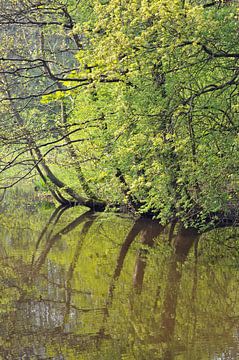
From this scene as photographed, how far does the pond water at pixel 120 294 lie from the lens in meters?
6.59

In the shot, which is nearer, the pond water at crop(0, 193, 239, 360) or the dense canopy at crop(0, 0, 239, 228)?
the pond water at crop(0, 193, 239, 360)

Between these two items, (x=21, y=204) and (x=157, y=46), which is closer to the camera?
(x=157, y=46)

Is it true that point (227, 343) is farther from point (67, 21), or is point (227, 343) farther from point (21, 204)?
point (21, 204)

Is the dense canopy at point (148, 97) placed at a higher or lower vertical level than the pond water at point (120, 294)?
higher

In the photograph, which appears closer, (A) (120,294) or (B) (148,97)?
(A) (120,294)

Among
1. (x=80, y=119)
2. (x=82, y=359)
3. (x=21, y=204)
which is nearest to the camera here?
(x=82, y=359)

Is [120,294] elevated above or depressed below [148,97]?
below

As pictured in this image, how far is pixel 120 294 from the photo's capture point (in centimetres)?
866

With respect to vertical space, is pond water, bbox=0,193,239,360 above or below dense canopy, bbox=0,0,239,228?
below

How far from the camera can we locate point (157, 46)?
8.67 metres

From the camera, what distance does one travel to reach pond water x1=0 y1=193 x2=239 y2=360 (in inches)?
260

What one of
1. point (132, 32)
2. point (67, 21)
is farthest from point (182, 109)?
point (67, 21)

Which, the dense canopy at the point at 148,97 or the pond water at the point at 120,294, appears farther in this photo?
the dense canopy at the point at 148,97

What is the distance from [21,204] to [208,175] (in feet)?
39.5
